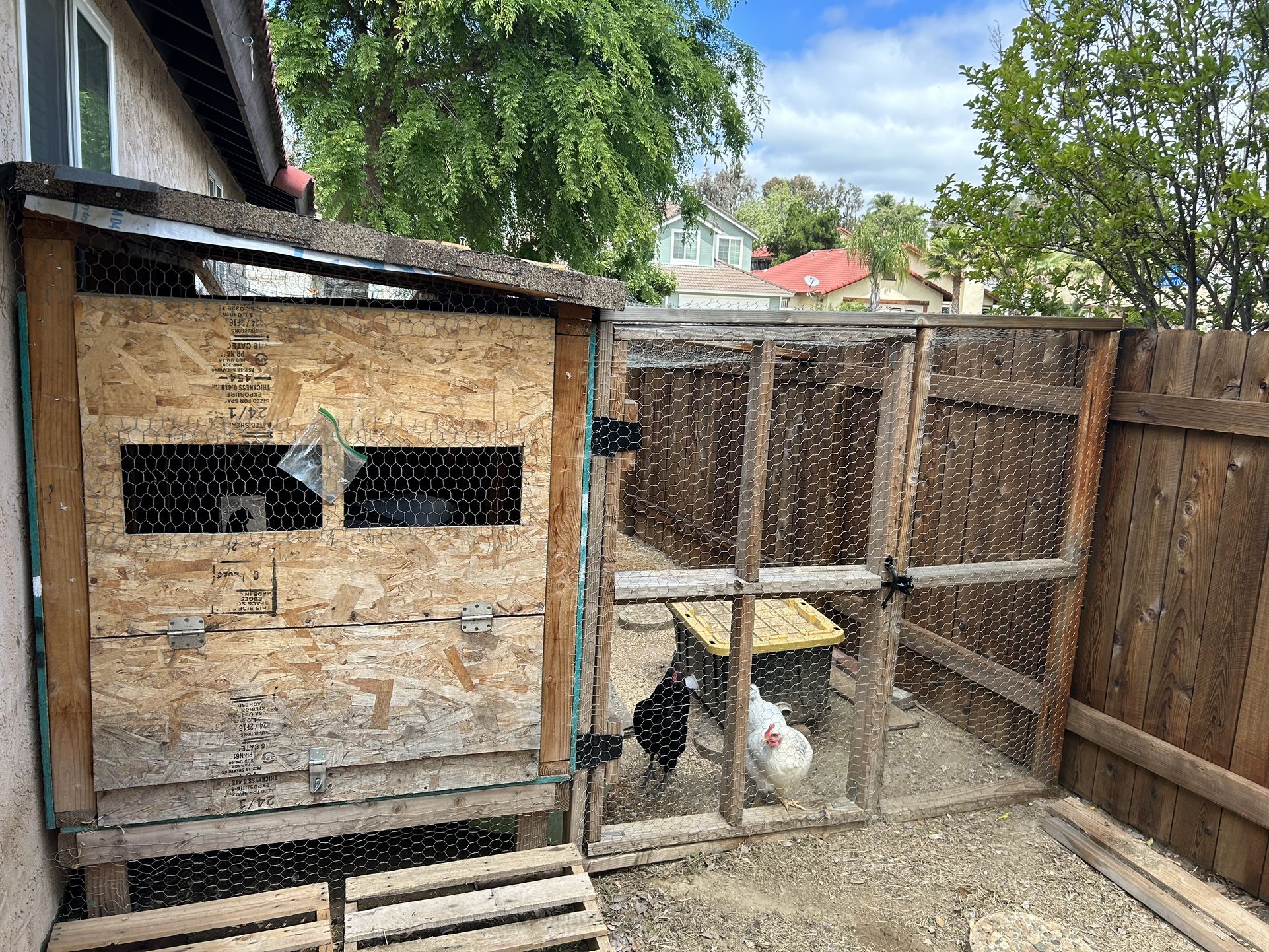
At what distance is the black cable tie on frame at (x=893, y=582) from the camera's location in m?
3.07

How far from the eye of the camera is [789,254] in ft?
120

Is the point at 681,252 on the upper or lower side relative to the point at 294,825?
upper

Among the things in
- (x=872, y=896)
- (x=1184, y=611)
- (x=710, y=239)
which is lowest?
(x=872, y=896)

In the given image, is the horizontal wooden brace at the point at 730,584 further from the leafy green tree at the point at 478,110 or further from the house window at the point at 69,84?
the leafy green tree at the point at 478,110

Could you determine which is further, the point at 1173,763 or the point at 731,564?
the point at 731,564

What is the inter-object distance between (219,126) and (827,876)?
5.54 metres

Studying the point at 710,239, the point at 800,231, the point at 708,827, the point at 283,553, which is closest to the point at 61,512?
Result: the point at 283,553

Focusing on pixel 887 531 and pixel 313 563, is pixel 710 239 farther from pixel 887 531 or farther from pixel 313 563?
pixel 313 563

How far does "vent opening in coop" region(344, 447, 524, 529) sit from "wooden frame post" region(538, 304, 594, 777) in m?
0.14

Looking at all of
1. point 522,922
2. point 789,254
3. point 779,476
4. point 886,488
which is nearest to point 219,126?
point 779,476

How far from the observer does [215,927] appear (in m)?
2.18

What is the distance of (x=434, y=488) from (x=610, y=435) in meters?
0.85

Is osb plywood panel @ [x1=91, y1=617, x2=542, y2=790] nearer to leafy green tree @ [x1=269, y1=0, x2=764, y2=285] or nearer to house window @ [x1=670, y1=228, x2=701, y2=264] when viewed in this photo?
leafy green tree @ [x1=269, y1=0, x2=764, y2=285]

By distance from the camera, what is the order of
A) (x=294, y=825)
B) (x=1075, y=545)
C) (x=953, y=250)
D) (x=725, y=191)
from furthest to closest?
(x=725, y=191), (x=953, y=250), (x=1075, y=545), (x=294, y=825)
